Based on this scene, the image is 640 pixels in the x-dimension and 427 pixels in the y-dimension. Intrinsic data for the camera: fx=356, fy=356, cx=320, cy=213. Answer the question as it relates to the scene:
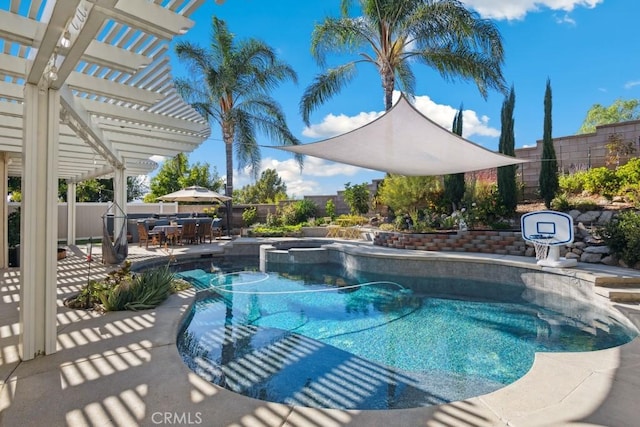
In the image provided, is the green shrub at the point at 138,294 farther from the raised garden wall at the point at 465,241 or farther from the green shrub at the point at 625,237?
the green shrub at the point at 625,237

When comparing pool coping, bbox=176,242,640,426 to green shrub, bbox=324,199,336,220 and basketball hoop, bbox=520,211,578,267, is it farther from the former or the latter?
green shrub, bbox=324,199,336,220

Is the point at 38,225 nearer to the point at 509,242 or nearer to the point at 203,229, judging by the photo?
the point at 509,242

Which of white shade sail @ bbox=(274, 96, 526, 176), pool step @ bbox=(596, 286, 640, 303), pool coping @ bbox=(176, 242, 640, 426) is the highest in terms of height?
white shade sail @ bbox=(274, 96, 526, 176)

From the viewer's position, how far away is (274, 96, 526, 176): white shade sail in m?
6.73

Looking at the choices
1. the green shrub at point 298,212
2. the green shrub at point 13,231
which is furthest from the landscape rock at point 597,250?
the green shrub at point 13,231

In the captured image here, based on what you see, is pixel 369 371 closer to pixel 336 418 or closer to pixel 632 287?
pixel 336 418

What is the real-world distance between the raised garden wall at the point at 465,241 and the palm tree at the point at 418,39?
433 centimetres

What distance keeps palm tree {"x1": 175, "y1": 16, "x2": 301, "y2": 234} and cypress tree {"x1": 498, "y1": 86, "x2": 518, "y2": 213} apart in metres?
8.21

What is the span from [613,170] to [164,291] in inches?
474

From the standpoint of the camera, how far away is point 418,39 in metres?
10.9

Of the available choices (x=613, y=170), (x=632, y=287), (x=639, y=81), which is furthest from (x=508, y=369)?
(x=639, y=81)

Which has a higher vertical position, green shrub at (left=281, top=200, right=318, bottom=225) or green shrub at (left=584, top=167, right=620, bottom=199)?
green shrub at (left=584, top=167, right=620, bottom=199)

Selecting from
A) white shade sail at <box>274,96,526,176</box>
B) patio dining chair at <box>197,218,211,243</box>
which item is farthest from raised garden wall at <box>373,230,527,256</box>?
patio dining chair at <box>197,218,211,243</box>

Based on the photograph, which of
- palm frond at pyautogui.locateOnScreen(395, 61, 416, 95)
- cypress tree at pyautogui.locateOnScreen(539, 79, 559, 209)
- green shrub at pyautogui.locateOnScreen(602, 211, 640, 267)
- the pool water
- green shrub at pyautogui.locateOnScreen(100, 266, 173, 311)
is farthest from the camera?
→ palm frond at pyautogui.locateOnScreen(395, 61, 416, 95)
